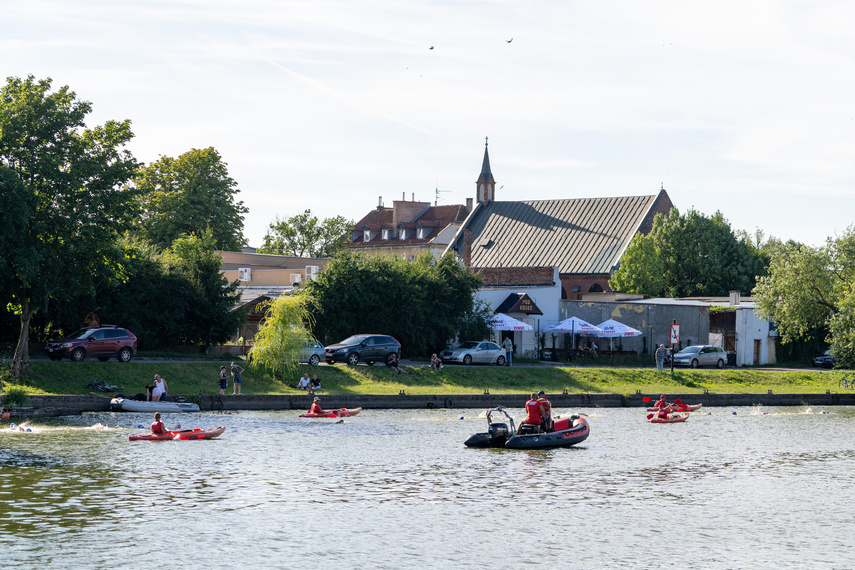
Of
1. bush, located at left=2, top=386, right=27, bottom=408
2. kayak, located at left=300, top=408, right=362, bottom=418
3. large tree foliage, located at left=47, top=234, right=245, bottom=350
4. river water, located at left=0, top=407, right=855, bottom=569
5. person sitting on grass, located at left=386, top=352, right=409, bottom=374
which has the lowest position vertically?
river water, located at left=0, top=407, right=855, bottom=569

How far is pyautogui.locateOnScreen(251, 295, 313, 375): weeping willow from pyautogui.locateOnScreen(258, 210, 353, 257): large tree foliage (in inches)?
2562

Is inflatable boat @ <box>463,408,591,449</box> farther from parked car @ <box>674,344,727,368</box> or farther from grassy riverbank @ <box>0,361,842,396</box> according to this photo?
parked car @ <box>674,344,727,368</box>

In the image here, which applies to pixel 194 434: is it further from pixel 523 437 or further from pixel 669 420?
→ pixel 669 420

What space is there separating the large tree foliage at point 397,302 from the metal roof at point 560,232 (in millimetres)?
32591

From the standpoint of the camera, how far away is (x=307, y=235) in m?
117

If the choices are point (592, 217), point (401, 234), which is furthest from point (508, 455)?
point (401, 234)

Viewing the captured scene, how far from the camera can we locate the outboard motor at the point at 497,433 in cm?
3509

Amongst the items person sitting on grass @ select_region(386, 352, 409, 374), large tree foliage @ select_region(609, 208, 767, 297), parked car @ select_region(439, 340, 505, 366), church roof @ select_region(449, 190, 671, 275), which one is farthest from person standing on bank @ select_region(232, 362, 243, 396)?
church roof @ select_region(449, 190, 671, 275)

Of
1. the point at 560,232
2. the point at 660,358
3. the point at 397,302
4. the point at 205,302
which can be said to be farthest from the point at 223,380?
the point at 560,232

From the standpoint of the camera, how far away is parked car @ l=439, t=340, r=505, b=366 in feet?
194

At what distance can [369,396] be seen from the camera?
153ft

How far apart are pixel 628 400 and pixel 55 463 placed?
3079cm

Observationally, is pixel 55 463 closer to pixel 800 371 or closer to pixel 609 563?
pixel 609 563

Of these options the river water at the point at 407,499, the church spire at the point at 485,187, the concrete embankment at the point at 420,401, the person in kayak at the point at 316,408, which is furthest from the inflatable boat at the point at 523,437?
the church spire at the point at 485,187
